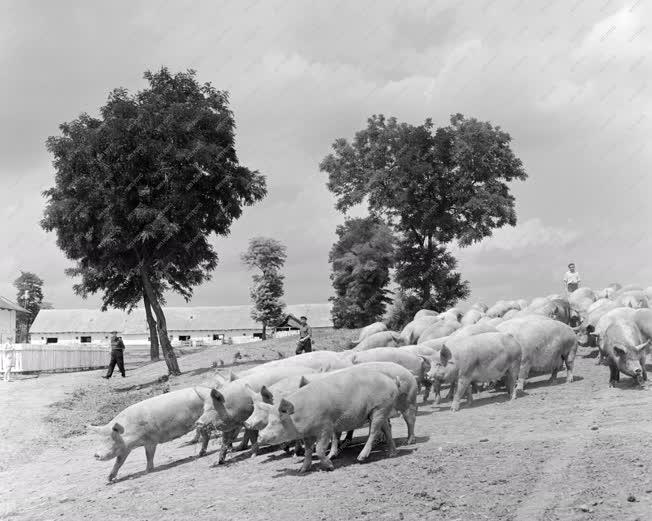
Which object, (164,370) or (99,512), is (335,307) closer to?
(164,370)

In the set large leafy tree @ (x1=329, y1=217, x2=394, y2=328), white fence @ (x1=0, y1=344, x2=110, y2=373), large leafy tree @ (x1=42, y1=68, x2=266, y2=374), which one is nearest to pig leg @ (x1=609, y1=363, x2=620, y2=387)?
large leafy tree @ (x1=42, y1=68, x2=266, y2=374)

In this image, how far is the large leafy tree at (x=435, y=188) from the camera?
145ft

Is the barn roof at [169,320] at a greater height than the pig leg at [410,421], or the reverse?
the barn roof at [169,320]

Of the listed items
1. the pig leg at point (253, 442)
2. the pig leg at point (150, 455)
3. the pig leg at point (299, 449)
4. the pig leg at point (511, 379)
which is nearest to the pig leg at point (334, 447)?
the pig leg at point (299, 449)

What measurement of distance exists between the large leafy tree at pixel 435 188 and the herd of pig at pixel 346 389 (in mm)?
27342

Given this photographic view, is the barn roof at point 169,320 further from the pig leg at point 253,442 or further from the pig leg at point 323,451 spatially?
the pig leg at point 323,451

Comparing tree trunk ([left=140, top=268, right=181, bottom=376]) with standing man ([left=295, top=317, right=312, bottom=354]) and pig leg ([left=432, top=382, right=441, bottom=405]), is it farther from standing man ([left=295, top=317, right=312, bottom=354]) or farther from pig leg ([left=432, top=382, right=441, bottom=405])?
pig leg ([left=432, top=382, right=441, bottom=405])

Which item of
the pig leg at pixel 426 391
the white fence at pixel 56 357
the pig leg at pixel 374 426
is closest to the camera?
the pig leg at pixel 374 426

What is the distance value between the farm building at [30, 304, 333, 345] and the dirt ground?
8309cm

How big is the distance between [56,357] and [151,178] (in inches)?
560

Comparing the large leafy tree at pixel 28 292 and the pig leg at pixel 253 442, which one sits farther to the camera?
the large leafy tree at pixel 28 292

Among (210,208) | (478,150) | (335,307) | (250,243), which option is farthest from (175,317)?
(210,208)

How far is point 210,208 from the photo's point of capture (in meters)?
30.7

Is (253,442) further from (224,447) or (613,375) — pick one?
(613,375)
